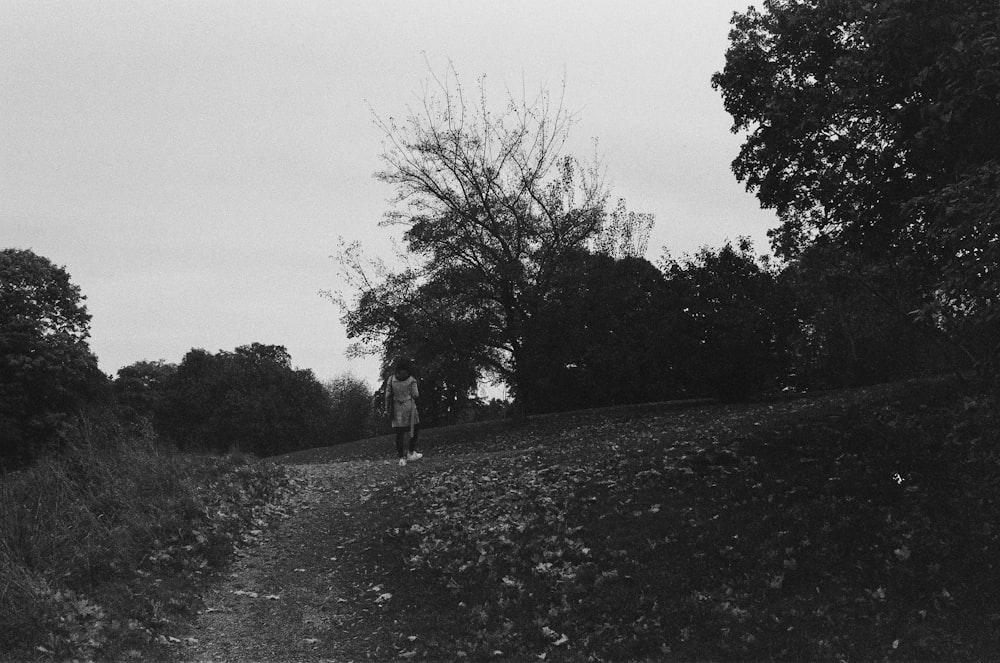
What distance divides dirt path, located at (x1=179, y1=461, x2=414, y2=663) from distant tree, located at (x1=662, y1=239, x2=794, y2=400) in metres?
20.2

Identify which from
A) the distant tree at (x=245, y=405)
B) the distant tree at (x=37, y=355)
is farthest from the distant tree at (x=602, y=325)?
the distant tree at (x=245, y=405)

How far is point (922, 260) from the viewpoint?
12688 millimetres

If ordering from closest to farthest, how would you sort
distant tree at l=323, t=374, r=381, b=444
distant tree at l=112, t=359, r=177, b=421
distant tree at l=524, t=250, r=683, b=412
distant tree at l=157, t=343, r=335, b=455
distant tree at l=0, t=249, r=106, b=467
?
distant tree at l=524, t=250, r=683, b=412
distant tree at l=0, t=249, r=106, b=467
distant tree at l=112, t=359, r=177, b=421
distant tree at l=157, t=343, r=335, b=455
distant tree at l=323, t=374, r=381, b=444

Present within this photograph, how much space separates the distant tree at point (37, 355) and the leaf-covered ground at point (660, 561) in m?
32.0

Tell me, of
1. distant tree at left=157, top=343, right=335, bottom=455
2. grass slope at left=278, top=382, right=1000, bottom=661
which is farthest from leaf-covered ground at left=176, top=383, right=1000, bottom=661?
distant tree at left=157, top=343, right=335, bottom=455

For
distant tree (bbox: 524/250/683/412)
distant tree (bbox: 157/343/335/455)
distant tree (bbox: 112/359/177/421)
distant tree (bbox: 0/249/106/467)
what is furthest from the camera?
distant tree (bbox: 157/343/335/455)

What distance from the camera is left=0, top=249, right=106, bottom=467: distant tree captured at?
40688mm

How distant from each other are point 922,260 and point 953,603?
620 centimetres

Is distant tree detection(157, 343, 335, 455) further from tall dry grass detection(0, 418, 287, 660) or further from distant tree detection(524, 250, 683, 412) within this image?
tall dry grass detection(0, 418, 287, 660)

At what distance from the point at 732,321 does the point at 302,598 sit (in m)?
24.0

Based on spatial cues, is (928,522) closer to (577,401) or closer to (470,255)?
(470,255)

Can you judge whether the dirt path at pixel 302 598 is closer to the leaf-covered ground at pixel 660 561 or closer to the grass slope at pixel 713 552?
the leaf-covered ground at pixel 660 561

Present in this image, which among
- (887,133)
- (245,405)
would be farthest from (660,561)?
(245,405)

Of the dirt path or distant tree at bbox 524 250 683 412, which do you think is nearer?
the dirt path
